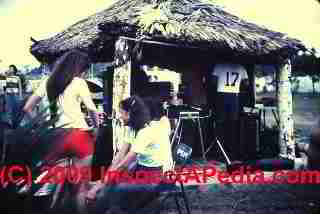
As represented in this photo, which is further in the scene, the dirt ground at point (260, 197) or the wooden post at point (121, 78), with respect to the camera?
the dirt ground at point (260, 197)

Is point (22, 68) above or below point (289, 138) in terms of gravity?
above

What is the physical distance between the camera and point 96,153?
3629 mm

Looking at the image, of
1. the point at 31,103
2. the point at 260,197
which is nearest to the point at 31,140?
the point at 31,103

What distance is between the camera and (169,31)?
385cm

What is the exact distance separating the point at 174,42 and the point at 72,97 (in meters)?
1.19

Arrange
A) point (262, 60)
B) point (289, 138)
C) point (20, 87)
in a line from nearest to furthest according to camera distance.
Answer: point (20, 87)
point (289, 138)
point (262, 60)

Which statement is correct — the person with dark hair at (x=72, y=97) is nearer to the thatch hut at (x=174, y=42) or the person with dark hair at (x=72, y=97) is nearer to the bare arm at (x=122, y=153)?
the thatch hut at (x=174, y=42)

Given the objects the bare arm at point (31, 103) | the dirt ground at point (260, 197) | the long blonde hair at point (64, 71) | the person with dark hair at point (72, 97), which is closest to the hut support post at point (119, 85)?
the person with dark hair at point (72, 97)

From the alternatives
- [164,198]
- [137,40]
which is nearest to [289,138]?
[164,198]

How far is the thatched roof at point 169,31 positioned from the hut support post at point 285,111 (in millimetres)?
312

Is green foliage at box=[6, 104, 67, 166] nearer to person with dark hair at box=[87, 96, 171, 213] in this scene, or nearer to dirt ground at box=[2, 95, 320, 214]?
person with dark hair at box=[87, 96, 171, 213]

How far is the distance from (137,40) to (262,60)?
1.96 meters

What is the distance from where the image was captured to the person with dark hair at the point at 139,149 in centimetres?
361

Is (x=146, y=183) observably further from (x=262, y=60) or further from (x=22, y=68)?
(x=262, y=60)
